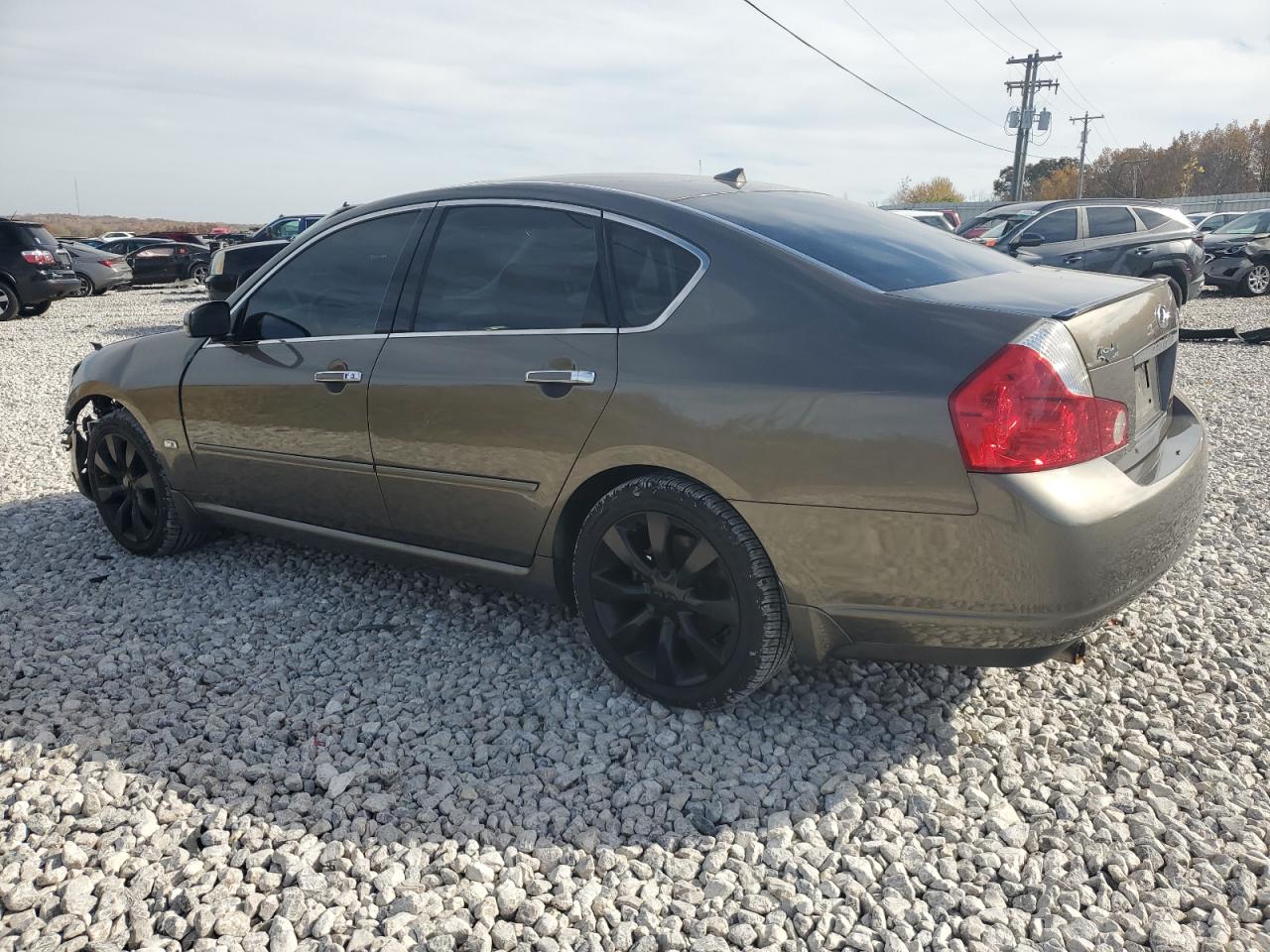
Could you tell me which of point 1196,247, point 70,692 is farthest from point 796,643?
point 1196,247

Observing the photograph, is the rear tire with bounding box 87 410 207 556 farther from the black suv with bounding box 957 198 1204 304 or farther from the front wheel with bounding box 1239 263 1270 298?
the front wheel with bounding box 1239 263 1270 298

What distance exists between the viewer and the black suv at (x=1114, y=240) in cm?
1284

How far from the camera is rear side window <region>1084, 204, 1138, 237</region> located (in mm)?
13188

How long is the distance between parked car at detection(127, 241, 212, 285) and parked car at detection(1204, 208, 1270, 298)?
76.6ft

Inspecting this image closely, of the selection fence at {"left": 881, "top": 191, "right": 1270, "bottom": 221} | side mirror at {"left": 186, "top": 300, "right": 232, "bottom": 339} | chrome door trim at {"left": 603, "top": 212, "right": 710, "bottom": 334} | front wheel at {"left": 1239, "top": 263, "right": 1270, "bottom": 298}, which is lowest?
front wheel at {"left": 1239, "top": 263, "right": 1270, "bottom": 298}

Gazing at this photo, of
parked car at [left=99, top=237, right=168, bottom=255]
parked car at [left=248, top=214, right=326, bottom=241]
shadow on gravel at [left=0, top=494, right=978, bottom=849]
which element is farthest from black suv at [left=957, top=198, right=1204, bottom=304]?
parked car at [left=99, top=237, right=168, bottom=255]

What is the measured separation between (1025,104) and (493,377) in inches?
1910

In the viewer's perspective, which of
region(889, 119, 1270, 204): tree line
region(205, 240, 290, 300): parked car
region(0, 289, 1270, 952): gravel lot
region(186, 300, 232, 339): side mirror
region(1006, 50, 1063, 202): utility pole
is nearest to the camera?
region(0, 289, 1270, 952): gravel lot

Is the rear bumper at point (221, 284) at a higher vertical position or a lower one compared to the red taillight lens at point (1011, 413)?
lower

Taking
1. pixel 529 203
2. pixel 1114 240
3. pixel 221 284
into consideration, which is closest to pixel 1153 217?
pixel 1114 240

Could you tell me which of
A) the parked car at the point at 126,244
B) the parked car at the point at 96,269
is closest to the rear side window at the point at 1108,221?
the parked car at the point at 96,269

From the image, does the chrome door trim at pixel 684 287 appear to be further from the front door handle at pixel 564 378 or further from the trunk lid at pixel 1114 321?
the trunk lid at pixel 1114 321

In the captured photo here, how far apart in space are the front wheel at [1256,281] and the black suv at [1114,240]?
15.0 feet

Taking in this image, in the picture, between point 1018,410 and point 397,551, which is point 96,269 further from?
point 1018,410
